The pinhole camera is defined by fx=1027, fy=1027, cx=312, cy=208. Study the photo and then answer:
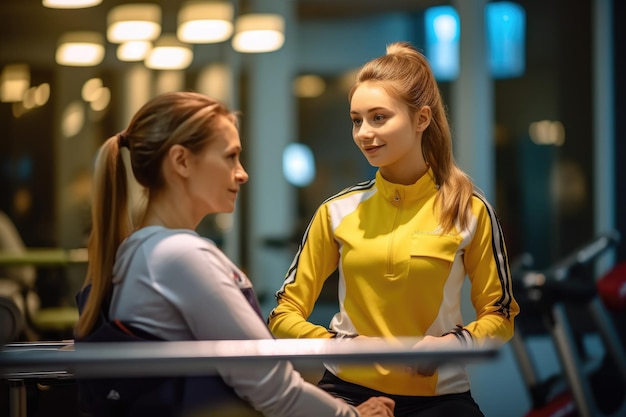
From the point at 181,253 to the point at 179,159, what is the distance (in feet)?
0.57

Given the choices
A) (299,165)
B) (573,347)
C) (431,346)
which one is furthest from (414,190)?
(299,165)

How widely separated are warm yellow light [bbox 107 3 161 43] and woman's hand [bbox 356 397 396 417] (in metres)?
4.48

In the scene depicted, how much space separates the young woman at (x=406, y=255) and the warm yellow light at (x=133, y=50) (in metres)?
4.22

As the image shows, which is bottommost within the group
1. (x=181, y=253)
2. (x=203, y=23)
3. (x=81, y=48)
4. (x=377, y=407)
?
(x=377, y=407)

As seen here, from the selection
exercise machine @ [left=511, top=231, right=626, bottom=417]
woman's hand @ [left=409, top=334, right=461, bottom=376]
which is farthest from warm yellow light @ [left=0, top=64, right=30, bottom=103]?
woman's hand @ [left=409, top=334, right=461, bottom=376]

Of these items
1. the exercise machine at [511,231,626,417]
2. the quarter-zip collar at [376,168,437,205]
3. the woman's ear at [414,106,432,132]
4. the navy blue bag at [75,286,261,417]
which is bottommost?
the exercise machine at [511,231,626,417]

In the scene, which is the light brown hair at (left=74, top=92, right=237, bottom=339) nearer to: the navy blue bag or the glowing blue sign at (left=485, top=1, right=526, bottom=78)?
the navy blue bag

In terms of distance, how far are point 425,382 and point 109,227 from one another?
0.60 metres

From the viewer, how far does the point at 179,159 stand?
1.70 metres

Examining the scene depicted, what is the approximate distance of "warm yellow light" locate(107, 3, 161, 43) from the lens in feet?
19.4

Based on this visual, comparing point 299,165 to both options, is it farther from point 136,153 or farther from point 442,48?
point 136,153

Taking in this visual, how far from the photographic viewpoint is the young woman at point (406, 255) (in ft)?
5.82

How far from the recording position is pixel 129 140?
1.72m

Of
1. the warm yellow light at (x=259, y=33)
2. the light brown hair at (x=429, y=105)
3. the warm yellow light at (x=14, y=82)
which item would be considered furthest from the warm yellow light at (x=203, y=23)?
the light brown hair at (x=429, y=105)
